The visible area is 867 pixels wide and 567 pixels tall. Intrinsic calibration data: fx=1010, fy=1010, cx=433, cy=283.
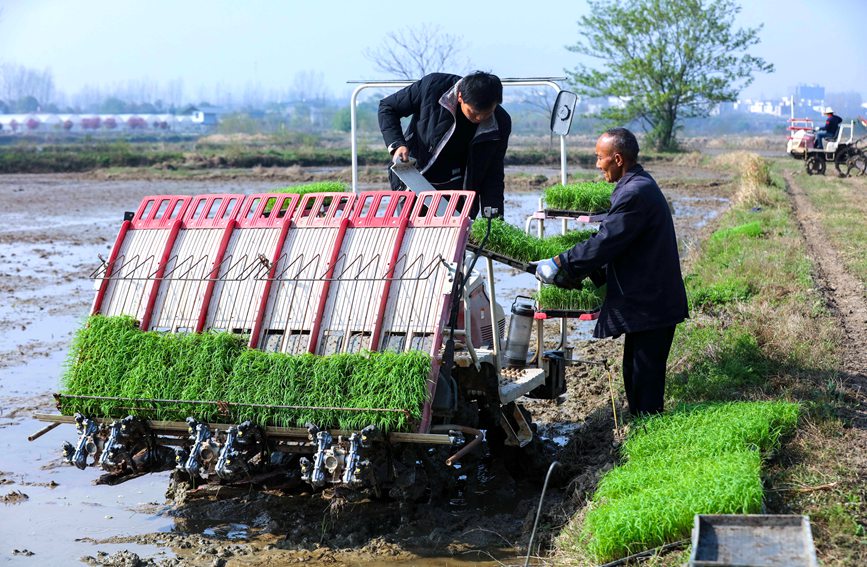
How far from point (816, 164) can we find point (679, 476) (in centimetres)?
3116

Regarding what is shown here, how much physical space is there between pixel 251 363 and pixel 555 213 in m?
2.86

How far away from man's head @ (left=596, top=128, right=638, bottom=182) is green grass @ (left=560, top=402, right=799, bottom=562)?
61.7 inches

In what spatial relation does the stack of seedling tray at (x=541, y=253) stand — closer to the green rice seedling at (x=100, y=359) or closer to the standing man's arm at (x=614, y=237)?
the standing man's arm at (x=614, y=237)

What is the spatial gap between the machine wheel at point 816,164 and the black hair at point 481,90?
29241 mm

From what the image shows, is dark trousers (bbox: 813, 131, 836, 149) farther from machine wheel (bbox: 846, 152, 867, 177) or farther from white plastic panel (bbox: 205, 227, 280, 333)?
white plastic panel (bbox: 205, 227, 280, 333)

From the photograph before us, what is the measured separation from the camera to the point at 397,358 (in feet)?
18.2

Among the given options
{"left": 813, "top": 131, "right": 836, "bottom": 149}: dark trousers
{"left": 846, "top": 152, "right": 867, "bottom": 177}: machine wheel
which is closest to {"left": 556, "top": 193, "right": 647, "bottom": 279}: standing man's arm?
{"left": 846, "top": 152, "right": 867, "bottom": 177}: machine wheel

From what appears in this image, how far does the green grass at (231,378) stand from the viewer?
18.0ft

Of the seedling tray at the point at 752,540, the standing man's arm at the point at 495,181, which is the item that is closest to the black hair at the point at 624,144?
the standing man's arm at the point at 495,181

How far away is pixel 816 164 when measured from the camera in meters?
33.8

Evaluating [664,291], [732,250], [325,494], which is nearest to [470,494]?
[325,494]

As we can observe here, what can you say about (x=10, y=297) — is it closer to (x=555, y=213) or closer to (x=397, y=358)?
(x=555, y=213)

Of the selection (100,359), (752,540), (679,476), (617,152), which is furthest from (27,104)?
(752,540)

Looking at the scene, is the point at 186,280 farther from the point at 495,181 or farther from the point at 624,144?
the point at 624,144
